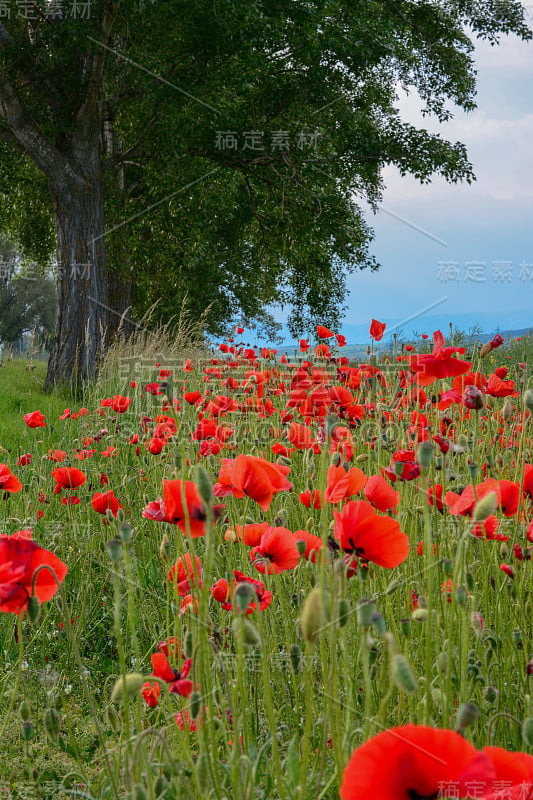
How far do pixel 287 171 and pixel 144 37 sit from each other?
9.84ft

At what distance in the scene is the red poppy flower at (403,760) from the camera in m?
0.59

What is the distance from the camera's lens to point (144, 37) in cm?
1022

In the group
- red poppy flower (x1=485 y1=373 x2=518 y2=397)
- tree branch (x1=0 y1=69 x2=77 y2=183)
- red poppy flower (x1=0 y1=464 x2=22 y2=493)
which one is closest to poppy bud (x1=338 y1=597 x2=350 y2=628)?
red poppy flower (x1=0 y1=464 x2=22 y2=493)

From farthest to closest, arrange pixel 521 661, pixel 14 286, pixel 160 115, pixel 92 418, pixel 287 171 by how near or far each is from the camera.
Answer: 1. pixel 14 286
2. pixel 287 171
3. pixel 160 115
4. pixel 92 418
5. pixel 521 661

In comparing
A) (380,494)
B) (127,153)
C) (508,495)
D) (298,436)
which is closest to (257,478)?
(380,494)

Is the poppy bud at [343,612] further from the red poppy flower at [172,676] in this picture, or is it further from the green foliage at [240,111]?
the green foliage at [240,111]

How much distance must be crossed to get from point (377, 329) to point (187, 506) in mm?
1872

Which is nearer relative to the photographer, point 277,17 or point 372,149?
point 277,17

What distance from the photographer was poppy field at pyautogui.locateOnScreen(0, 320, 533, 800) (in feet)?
2.91

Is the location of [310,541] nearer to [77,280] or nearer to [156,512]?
[156,512]

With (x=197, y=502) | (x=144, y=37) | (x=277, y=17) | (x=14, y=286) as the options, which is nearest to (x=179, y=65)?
(x=144, y=37)

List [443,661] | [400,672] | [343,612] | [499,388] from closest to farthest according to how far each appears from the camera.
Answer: [400,672], [343,612], [443,661], [499,388]

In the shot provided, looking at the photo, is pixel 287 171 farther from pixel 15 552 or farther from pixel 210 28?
pixel 15 552

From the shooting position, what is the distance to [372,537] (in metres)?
1.14
